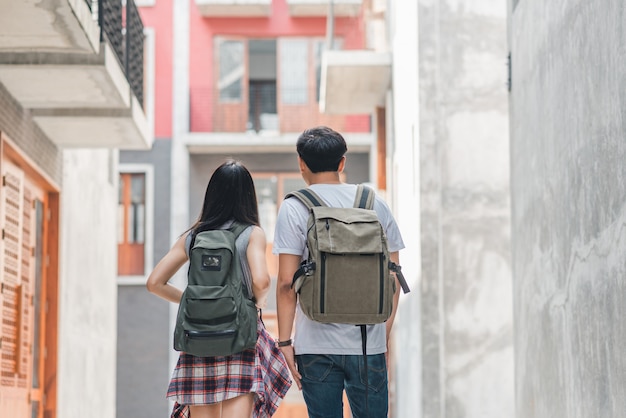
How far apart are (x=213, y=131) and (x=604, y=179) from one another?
25.0 meters

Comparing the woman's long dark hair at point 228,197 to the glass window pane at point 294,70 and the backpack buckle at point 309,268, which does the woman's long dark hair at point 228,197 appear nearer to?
the backpack buckle at point 309,268

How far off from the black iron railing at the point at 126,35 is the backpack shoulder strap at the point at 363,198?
5.06 m

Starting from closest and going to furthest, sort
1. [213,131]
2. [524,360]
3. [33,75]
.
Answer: [524,360] → [33,75] → [213,131]

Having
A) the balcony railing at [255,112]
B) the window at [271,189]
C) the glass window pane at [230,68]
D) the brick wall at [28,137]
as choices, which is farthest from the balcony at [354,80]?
the glass window pane at [230,68]

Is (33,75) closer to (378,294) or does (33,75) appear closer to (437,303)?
(437,303)

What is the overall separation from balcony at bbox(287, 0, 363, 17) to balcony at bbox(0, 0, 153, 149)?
49.9 feet

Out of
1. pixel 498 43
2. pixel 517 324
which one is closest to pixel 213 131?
pixel 498 43

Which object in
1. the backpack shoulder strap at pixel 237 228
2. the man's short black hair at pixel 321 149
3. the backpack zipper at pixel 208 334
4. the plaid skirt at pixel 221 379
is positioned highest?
the man's short black hair at pixel 321 149

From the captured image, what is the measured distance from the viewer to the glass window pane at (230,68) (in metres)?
30.4

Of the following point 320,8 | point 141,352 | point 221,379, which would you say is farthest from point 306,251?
point 320,8

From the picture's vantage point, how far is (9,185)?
36.2 ft

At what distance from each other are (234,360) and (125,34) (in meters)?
8.23

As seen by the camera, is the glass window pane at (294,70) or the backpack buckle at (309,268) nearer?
the backpack buckle at (309,268)

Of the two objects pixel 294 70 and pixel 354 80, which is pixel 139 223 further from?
pixel 354 80
